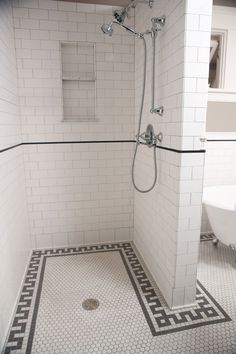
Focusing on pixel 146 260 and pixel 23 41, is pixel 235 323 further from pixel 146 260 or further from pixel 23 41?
pixel 23 41

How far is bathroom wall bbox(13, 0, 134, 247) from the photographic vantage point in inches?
92.0

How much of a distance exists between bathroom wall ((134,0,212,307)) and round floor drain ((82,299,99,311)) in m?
0.54

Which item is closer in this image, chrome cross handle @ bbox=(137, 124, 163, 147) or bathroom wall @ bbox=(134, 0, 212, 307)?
bathroom wall @ bbox=(134, 0, 212, 307)

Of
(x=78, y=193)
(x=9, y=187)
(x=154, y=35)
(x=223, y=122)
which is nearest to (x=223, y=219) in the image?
(x=223, y=122)

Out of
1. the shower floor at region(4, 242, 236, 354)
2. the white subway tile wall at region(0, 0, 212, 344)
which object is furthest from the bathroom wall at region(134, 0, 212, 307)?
the shower floor at region(4, 242, 236, 354)

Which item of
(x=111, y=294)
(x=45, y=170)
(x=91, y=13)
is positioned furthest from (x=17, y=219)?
(x=91, y=13)

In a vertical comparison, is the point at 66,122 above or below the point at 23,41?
below

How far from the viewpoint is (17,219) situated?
2.15 meters

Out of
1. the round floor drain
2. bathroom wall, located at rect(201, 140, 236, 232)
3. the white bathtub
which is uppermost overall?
bathroom wall, located at rect(201, 140, 236, 232)

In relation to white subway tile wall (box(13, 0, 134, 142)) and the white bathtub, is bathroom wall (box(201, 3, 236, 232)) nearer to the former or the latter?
the white bathtub

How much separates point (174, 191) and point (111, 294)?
1012 millimetres

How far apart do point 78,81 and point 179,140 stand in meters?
1.43

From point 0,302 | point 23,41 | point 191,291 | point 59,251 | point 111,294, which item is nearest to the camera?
point 0,302

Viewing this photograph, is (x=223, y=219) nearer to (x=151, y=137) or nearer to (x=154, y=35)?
(x=151, y=137)
